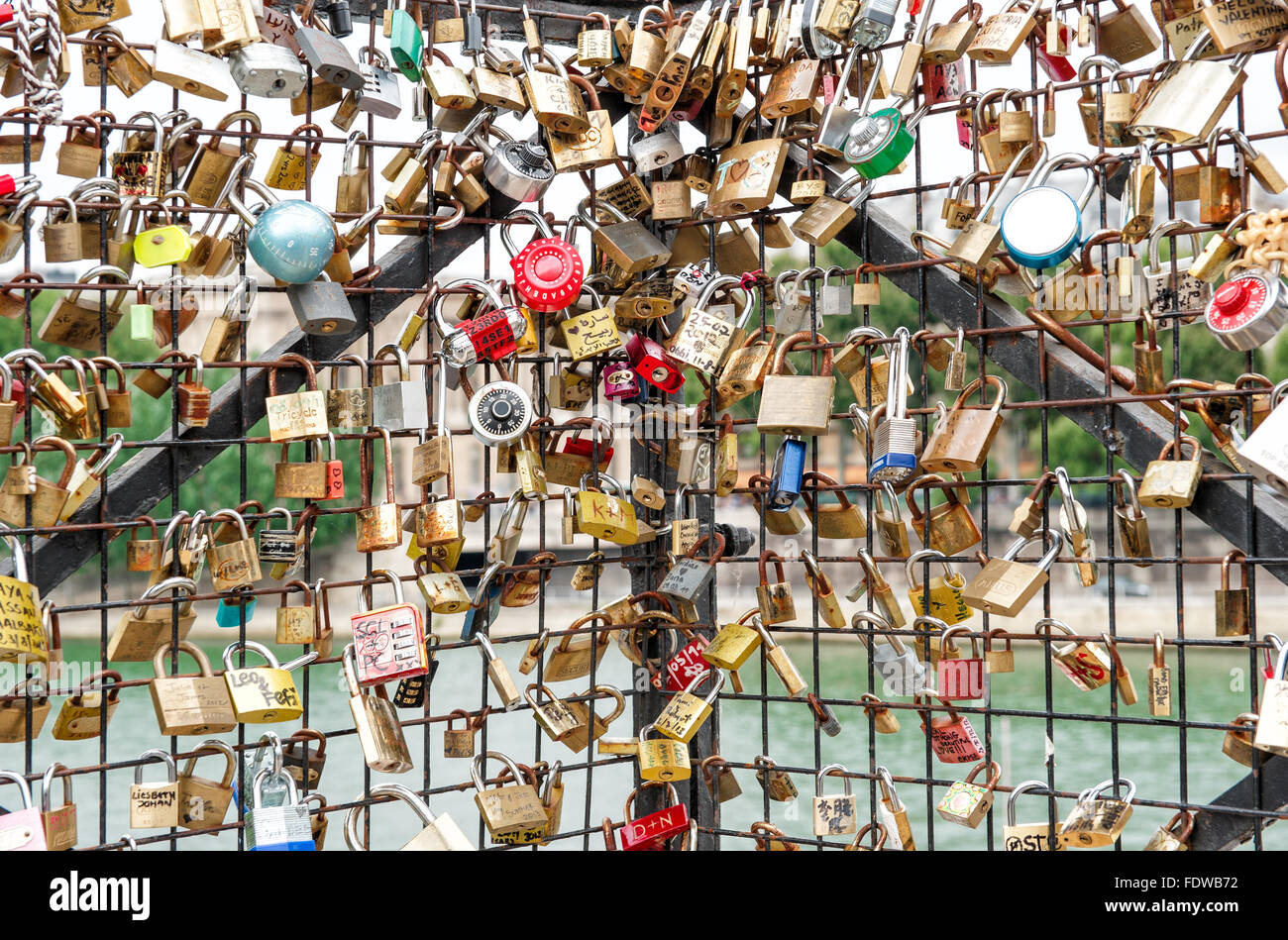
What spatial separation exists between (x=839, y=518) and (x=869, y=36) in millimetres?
893

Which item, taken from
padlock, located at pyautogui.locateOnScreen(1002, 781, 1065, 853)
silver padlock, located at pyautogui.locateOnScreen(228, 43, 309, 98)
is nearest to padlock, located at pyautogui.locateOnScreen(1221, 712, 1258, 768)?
padlock, located at pyautogui.locateOnScreen(1002, 781, 1065, 853)

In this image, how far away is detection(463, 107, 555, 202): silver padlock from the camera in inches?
86.9

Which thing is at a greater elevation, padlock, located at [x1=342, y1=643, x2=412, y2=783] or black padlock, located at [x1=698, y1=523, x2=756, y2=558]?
black padlock, located at [x1=698, y1=523, x2=756, y2=558]

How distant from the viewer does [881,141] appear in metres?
2.06

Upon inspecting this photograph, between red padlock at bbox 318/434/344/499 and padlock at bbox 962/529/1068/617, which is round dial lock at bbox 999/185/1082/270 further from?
red padlock at bbox 318/434/344/499

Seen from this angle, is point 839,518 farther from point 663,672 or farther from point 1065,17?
point 1065,17

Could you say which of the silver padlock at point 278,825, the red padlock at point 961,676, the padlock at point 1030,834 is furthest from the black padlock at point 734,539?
the silver padlock at point 278,825

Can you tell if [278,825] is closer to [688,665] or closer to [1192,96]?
[688,665]

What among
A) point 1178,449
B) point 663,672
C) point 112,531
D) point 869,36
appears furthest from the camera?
point 663,672

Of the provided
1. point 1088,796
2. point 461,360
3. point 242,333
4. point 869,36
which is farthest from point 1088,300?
point 242,333

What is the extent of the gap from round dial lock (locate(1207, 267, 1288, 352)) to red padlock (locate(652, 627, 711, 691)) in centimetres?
111

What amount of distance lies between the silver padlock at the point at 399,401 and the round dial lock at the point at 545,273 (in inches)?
11.0

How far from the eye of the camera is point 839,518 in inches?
88.1

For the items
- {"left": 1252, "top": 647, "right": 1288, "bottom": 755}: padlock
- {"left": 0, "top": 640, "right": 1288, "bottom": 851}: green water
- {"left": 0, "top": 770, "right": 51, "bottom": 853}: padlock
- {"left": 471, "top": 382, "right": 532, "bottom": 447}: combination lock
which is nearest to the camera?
{"left": 1252, "top": 647, "right": 1288, "bottom": 755}: padlock
